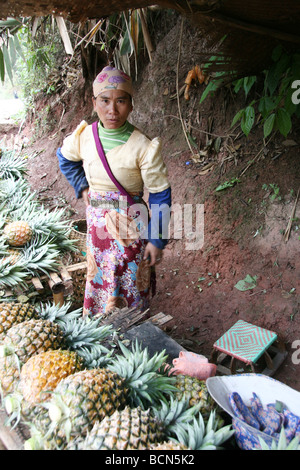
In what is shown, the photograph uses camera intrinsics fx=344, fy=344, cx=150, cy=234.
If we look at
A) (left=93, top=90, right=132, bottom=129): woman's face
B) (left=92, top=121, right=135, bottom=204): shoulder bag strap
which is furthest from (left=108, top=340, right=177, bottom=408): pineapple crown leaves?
(left=93, top=90, right=132, bottom=129): woman's face

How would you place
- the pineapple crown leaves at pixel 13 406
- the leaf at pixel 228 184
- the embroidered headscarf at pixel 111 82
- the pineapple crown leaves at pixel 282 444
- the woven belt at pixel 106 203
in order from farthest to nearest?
the leaf at pixel 228 184 → the woven belt at pixel 106 203 → the embroidered headscarf at pixel 111 82 → the pineapple crown leaves at pixel 13 406 → the pineapple crown leaves at pixel 282 444

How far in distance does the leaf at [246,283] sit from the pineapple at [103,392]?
2795 mm

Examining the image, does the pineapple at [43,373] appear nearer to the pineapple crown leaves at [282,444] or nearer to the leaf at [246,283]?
the pineapple crown leaves at [282,444]

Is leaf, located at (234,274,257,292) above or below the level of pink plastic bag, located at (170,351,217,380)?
below

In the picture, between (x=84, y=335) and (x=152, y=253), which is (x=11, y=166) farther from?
(x=84, y=335)

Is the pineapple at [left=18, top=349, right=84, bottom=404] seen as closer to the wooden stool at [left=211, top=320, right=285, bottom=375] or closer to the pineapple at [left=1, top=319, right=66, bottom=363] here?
the pineapple at [left=1, top=319, right=66, bottom=363]

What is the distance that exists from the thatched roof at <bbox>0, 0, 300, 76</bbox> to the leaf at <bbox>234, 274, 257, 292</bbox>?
2.34m

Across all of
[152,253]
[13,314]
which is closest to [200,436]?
[13,314]

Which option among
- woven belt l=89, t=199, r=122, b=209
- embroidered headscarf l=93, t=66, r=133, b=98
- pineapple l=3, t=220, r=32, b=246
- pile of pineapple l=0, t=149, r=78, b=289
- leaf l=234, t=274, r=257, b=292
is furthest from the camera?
leaf l=234, t=274, r=257, b=292

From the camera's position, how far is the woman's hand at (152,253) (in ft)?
8.61

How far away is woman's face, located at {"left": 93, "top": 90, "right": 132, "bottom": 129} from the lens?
93.7 inches

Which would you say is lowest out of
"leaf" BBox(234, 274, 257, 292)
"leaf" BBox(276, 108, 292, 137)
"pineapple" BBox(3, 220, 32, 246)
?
"leaf" BBox(234, 274, 257, 292)

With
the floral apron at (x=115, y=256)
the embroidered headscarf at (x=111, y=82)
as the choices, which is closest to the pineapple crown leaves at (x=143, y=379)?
the floral apron at (x=115, y=256)
